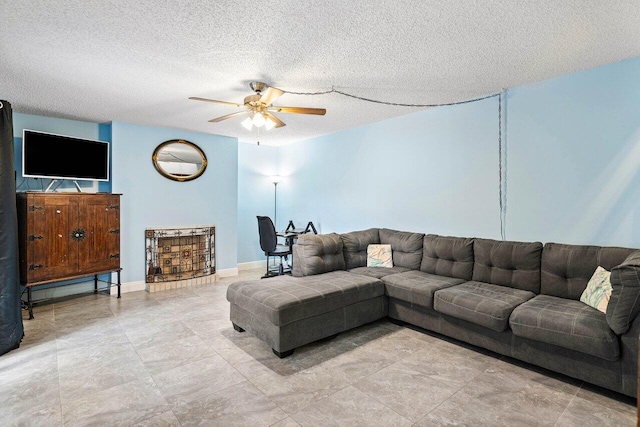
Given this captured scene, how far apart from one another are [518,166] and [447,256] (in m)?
1.20

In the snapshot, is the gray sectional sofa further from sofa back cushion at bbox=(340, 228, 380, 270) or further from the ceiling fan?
the ceiling fan

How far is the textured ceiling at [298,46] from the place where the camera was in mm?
1963

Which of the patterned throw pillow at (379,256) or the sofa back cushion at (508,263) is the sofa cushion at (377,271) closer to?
the patterned throw pillow at (379,256)

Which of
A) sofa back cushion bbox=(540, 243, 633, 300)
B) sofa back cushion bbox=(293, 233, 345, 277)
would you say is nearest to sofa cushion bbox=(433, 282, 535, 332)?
sofa back cushion bbox=(540, 243, 633, 300)

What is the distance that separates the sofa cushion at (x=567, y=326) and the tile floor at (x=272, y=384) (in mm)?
326

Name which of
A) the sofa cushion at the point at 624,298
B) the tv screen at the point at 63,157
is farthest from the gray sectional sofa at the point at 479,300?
the tv screen at the point at 63,157

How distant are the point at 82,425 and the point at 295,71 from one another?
2963 millimetres

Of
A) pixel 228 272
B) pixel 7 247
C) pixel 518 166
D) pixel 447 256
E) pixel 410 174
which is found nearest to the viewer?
pixel 7 247

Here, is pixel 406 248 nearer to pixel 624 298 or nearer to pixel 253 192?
pixel 624 298

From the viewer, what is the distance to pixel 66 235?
3.89 metres

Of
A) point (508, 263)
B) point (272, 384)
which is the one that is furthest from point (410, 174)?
point (272, 384)

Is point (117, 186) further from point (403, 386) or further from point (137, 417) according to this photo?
point (403, 386)

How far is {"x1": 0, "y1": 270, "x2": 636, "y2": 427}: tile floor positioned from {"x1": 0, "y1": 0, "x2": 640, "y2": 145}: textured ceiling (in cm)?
248

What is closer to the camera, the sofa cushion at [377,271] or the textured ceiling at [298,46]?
the textured ceiling at [298,46]
